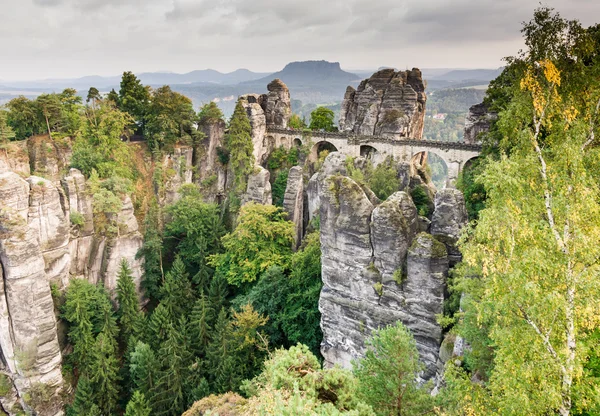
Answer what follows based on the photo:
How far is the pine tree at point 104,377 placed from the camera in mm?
23594

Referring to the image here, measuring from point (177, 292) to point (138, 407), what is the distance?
28.1 feet

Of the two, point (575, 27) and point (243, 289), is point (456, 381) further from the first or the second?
point (243, 289)

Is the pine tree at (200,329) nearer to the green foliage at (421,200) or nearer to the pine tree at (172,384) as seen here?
the pine tree at (172,384)

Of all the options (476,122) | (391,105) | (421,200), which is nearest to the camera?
(421,200)

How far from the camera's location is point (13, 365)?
81.1ft

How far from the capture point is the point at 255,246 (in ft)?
90.6

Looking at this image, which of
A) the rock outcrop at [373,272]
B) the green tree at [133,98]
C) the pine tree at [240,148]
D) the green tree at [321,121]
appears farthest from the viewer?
the green tree at [321,121]

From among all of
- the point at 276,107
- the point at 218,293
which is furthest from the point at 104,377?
the point at 276,107

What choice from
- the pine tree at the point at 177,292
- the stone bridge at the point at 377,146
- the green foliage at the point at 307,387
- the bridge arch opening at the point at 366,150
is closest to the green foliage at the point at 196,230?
the pine tree at the point at 177,292

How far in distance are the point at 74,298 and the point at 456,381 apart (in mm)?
25789

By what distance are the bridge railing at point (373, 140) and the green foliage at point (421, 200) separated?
768cm

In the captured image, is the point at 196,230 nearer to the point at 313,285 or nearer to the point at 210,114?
the point at 313,285

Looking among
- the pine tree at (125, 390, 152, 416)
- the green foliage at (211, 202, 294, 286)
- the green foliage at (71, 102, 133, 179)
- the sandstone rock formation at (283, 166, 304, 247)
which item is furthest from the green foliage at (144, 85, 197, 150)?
the pine tree at (125, 390, 152, 416)

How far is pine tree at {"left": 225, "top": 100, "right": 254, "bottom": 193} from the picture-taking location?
34.3 meters
